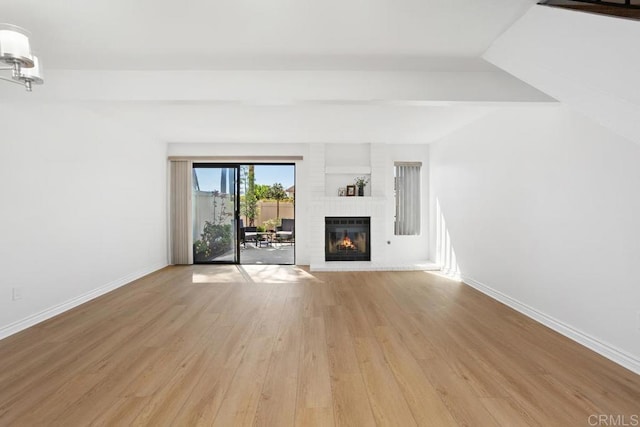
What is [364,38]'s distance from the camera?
2342mm

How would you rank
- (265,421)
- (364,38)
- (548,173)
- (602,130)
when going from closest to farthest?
1. (265,421)
2. (364,38)
3. (602,130)
4. (548,173)

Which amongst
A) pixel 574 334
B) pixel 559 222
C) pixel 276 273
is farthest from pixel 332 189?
pixel 574 334

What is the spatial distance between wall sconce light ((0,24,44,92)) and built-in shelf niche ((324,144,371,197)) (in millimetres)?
4975

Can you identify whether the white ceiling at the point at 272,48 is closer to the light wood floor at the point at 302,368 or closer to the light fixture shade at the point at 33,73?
the light fixture shade at the point at 33,73

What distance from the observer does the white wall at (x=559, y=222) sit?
2418 mm

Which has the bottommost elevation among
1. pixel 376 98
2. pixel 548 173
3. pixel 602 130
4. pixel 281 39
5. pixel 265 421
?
pixel 265 421

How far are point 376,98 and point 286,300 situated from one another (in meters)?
2.59

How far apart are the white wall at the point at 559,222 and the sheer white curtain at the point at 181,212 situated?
16.6 ft

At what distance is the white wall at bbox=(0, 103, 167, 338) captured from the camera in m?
2.98

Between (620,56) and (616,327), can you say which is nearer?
(620,56)

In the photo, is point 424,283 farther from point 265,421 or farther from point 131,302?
point 131,302

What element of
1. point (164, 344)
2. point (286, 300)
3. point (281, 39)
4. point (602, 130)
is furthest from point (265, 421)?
point (602, 130)

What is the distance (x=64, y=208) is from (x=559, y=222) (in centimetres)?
527

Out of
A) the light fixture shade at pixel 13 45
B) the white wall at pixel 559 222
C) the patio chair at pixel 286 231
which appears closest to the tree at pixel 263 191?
the patio chair at pixel 286 231
